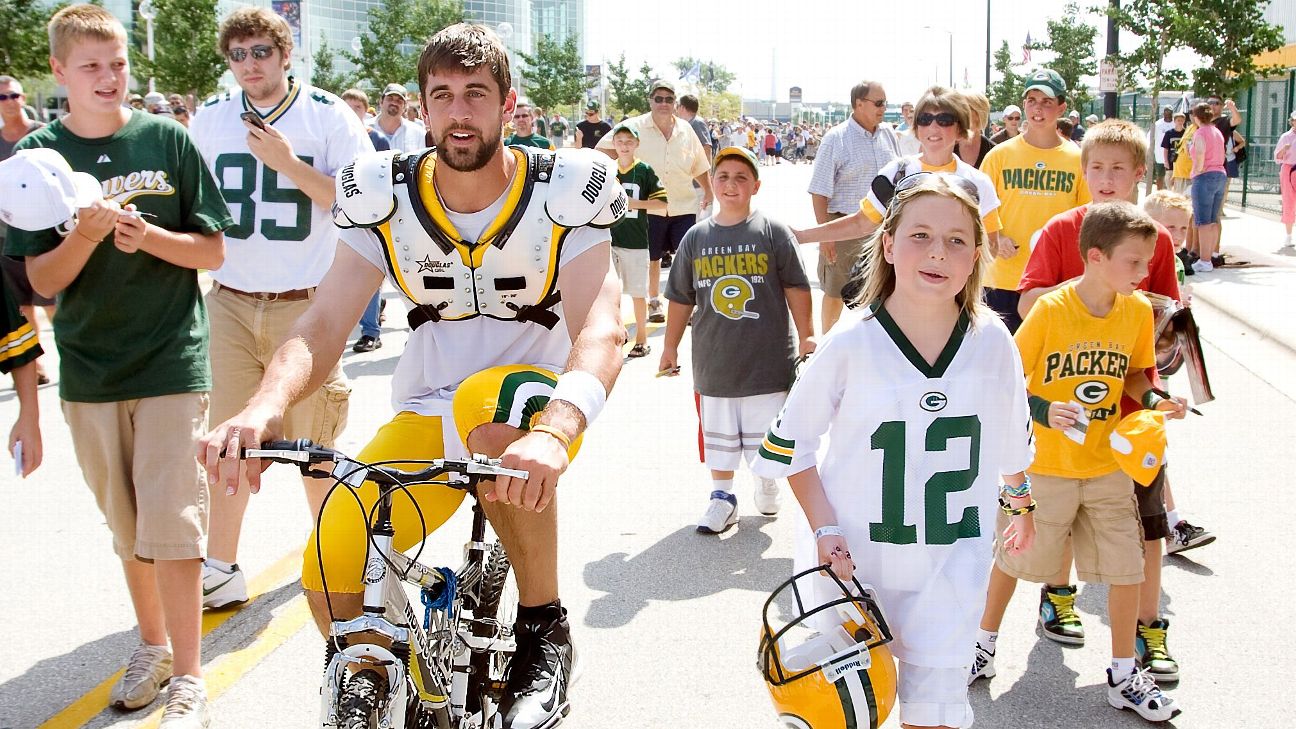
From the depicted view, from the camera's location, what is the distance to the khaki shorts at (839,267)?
9.37 m

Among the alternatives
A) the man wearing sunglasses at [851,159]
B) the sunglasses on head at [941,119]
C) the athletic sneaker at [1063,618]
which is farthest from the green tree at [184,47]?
the athletic sneaker at [1063,618]

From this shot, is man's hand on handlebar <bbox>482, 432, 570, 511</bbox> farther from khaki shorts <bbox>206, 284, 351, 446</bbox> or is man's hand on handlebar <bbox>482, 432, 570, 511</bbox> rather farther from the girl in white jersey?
khaki shorts <bbox>206, 284, 351, 446</bbox>

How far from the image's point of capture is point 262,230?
214 inches

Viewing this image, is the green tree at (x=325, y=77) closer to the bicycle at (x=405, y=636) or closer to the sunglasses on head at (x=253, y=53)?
the sunglasses on head at (x=253, y=53)

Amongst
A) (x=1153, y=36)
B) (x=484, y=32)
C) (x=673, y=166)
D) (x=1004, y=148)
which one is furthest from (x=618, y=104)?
(x=484, y=32)

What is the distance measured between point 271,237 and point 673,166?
288 inches

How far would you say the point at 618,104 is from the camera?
60.0 metres

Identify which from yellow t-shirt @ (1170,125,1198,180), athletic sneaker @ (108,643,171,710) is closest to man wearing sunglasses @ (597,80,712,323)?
athletic sneaker @ (108,643,171,710)

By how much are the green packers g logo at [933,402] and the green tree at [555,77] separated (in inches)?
2195

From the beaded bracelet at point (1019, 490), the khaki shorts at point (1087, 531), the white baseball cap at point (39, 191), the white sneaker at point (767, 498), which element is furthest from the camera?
the white sneaker at point (767, 498)

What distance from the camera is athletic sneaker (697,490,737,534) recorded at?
629 cm

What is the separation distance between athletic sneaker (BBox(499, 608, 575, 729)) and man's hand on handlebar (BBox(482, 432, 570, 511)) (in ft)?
2.82

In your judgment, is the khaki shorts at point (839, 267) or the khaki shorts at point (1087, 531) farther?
the khaki shorts at point (839, 267)

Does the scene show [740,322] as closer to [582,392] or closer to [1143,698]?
[1143,698]
